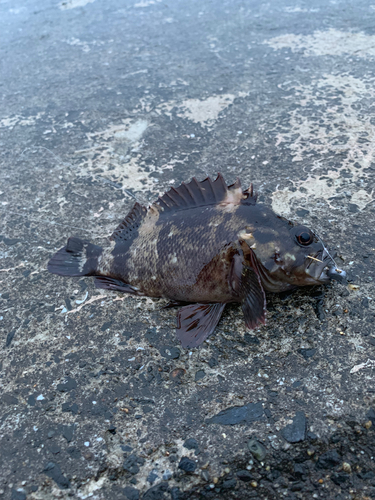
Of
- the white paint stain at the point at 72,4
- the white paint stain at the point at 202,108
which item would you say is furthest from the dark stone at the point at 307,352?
the white paint stain at the point at 72,4

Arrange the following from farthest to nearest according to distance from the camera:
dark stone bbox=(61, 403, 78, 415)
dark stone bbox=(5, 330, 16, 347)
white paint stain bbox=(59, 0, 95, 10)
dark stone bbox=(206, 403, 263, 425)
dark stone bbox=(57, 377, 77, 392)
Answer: white paint stain bbox=(59, 0, 95, 10)
dark stone bbox=(5, 330, 16, 347)
dark stone bbox=(57, 377, 77, 392)
dark stone bbox=(61, 403, 78, 415)
dark stone bbox=(206, 403, 263, 425)

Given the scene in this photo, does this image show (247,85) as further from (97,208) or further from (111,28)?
(111,28)

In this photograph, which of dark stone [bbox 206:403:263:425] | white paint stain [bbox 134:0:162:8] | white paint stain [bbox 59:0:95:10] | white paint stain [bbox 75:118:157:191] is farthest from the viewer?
white paint stain [bbox 59:0:95:10]

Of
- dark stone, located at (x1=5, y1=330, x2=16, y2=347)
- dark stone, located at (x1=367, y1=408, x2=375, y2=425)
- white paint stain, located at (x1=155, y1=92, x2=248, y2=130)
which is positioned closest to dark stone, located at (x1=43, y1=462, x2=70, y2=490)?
dark stone, located at (x1=5, y1=330, x2=16, y2=347)

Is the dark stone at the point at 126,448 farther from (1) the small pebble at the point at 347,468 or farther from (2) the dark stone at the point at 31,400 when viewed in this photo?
(1) the small pebble at the point at 347,468

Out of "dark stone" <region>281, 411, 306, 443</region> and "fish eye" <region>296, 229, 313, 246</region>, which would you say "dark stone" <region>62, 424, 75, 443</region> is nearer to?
"dark stone" <region>281, 411, 306, 443</region>

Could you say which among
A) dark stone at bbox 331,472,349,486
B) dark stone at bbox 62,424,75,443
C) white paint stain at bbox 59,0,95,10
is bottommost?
dark stone at bbox 331,472,349,486
